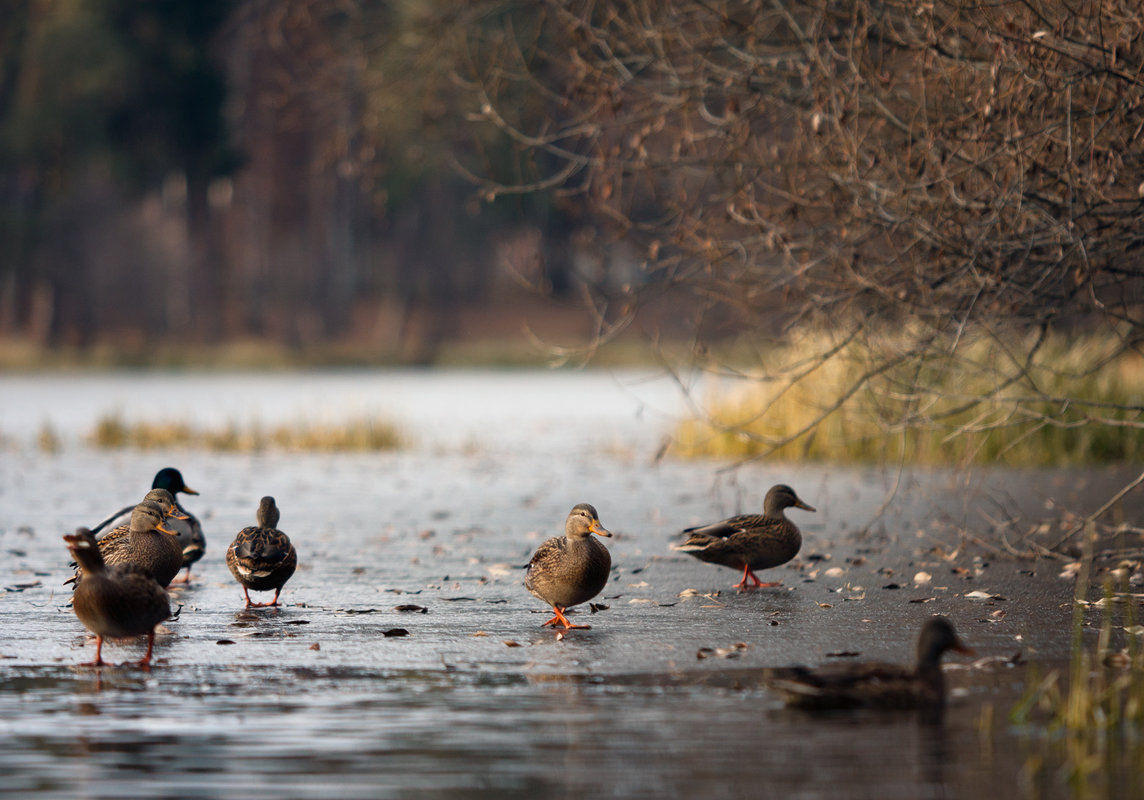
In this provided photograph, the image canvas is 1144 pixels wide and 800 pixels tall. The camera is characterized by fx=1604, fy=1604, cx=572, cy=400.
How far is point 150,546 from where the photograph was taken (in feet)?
33.0

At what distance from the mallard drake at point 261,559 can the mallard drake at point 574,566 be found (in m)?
1.74

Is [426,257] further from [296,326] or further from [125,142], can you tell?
[125,142]

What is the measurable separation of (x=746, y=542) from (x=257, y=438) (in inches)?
674

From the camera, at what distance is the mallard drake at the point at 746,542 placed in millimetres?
11078

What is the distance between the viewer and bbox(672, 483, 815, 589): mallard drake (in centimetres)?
1108

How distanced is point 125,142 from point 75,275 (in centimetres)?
965

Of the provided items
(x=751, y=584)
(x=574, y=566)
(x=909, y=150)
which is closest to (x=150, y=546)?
(x=574, y=566)

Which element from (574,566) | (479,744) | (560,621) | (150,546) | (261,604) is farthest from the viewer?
(261,604)

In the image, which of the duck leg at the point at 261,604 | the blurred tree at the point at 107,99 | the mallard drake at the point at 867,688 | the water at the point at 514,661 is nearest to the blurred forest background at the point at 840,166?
the water at the point at 514,661

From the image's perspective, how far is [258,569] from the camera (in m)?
10.2

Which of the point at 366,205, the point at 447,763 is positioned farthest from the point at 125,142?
the point at 447,763

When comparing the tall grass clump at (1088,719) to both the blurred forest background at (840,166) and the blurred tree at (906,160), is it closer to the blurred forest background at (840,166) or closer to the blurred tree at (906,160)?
the blurred forest background at (840,166)

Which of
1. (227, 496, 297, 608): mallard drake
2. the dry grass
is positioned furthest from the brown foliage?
the dry grass

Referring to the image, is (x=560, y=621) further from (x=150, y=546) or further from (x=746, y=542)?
(x=150, y=546)
